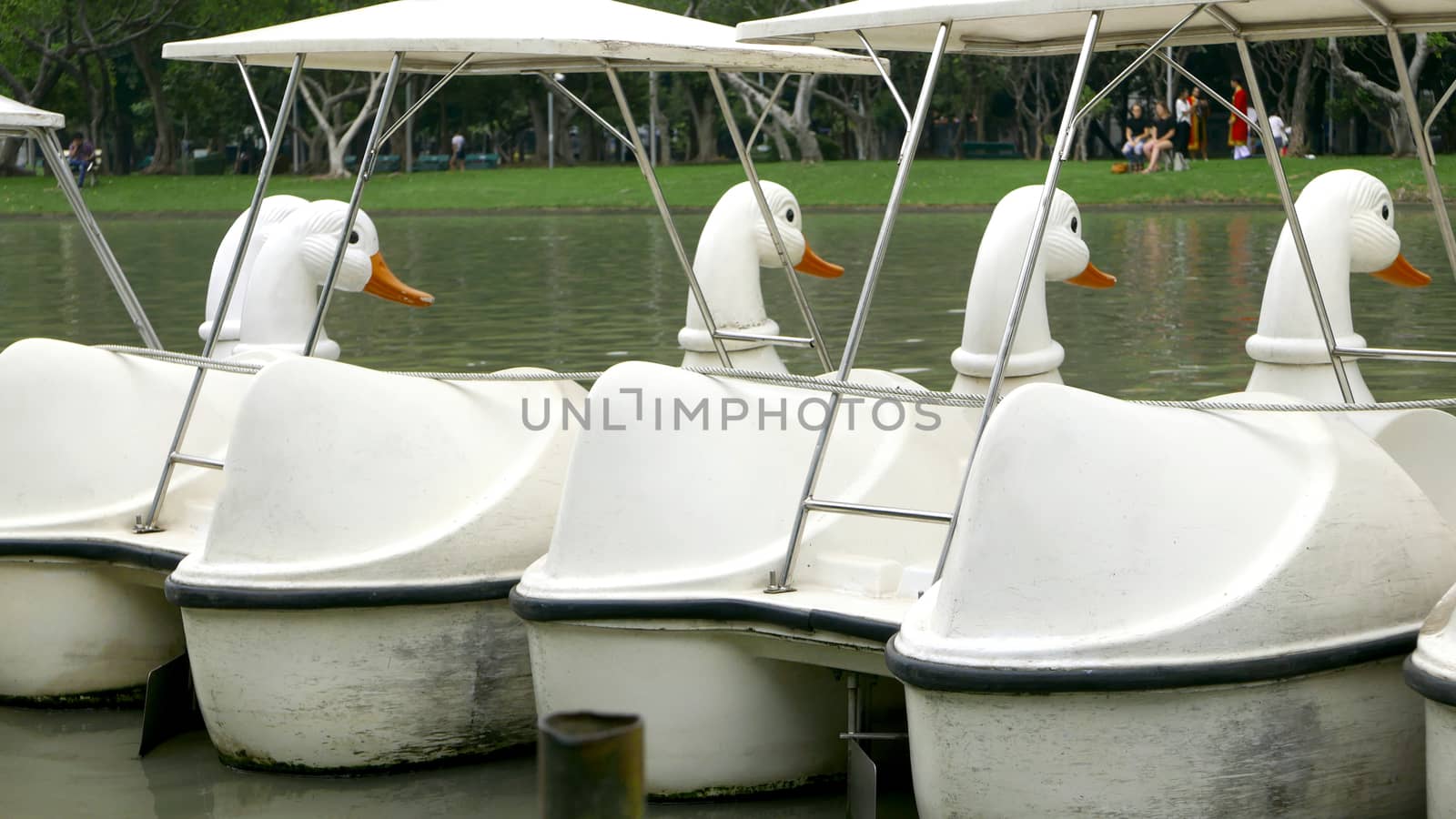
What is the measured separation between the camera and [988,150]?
57.5 m

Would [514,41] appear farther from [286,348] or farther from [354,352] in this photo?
[354,352]

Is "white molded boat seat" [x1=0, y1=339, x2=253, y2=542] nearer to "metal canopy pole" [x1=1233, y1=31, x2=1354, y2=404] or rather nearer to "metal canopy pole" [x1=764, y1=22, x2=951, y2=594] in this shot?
"metal canopy pole" [x1=764, y1=22, x2=951, y2=594]

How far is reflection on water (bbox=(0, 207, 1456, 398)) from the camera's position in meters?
14.9

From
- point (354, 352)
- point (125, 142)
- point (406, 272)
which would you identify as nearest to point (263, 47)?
point (354, 352)

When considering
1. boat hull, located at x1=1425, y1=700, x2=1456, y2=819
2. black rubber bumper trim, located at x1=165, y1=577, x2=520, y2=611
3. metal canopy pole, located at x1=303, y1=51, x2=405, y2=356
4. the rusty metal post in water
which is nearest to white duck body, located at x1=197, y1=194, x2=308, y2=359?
metal canopy pole, located at x1=303, y1=51, x2=405, y2=356

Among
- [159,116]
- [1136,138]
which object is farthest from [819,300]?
[159,116]

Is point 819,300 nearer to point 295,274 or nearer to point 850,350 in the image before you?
point 295,274

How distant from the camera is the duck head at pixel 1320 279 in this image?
21.2 ft

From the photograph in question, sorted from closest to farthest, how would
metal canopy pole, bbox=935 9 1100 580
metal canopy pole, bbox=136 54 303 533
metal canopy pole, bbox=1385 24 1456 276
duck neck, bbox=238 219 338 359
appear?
metal canopy pole, bbox=935 9 1100 580, metal canopy pole, bbox=1385 24 1456 276, metal canopy pole, bbox=136 54 303 533, duck neck, bbox=238 219 338 359

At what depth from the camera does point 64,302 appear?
20.2 metres

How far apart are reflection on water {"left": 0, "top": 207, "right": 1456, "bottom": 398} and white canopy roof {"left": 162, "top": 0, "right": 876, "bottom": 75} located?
20.9 ft

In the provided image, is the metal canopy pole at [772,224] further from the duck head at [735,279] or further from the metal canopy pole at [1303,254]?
the metal canopy pole at [1303,254]

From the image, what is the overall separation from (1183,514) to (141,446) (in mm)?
4015

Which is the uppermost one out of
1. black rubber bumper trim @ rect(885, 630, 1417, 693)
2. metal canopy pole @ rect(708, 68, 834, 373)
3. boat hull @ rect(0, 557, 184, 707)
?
metal canopy pole @ rect(708, 68, 834, 373)
